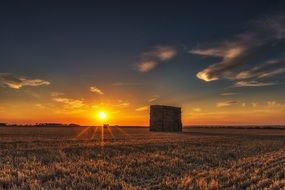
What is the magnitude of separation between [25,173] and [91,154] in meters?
4.65

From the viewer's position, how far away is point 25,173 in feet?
29.0

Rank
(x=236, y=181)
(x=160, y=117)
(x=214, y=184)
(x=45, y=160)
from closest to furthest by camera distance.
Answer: (x=214, y=184) → (x=236, y=181) → (x=45, y=160) → (x=160, y=117)

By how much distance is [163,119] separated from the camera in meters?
47.3

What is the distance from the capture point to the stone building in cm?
4709

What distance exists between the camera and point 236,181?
8.54 meters

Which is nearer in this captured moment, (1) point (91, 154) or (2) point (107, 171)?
(2) point (107, 171)

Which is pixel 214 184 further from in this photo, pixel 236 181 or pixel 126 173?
pixel 126 173

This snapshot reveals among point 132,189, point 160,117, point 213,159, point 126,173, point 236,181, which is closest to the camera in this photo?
point 132,189

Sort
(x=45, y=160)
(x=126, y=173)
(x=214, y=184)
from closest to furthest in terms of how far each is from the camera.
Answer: (x=214, y=184)
(x=126, y=173)
(x=45, y=160)

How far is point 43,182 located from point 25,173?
3.62ft

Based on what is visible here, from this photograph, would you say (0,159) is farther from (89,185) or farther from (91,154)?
(89,185)

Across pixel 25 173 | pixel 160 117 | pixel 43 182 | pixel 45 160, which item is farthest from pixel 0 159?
pixel 160 117

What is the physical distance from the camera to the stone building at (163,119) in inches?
1854

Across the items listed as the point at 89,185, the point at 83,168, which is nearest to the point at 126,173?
the point at 83,168
